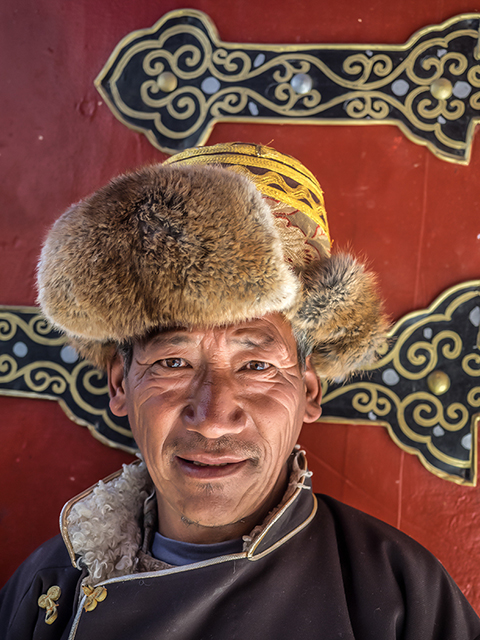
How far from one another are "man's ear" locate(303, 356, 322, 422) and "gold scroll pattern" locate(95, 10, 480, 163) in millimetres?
823

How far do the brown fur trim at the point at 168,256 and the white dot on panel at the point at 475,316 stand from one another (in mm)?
732

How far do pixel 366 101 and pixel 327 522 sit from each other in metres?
1.30

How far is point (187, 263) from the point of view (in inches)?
42.6

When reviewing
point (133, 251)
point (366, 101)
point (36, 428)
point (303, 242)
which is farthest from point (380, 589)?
point (366, 101)

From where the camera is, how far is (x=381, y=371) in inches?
64.7

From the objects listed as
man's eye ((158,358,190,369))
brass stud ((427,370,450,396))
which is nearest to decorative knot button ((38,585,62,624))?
man's eye ((158,358,190,369))

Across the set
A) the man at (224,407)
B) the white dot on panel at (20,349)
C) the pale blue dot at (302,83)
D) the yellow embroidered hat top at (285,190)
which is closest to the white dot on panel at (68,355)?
the white dot on panel at (20,349)

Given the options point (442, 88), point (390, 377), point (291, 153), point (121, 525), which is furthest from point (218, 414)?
point (442, 88)

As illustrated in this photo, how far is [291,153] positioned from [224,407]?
0.93 metres

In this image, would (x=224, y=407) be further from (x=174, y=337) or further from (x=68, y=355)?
(x=68, y=355)

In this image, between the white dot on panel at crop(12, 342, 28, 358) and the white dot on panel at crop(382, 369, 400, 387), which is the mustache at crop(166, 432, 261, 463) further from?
the white dot on panel at crop(12, 342, 28, 358)

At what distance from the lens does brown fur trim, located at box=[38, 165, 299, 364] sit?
3.55 feet

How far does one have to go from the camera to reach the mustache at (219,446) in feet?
4.02

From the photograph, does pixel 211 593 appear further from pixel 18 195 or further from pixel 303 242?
pixel 18 195
